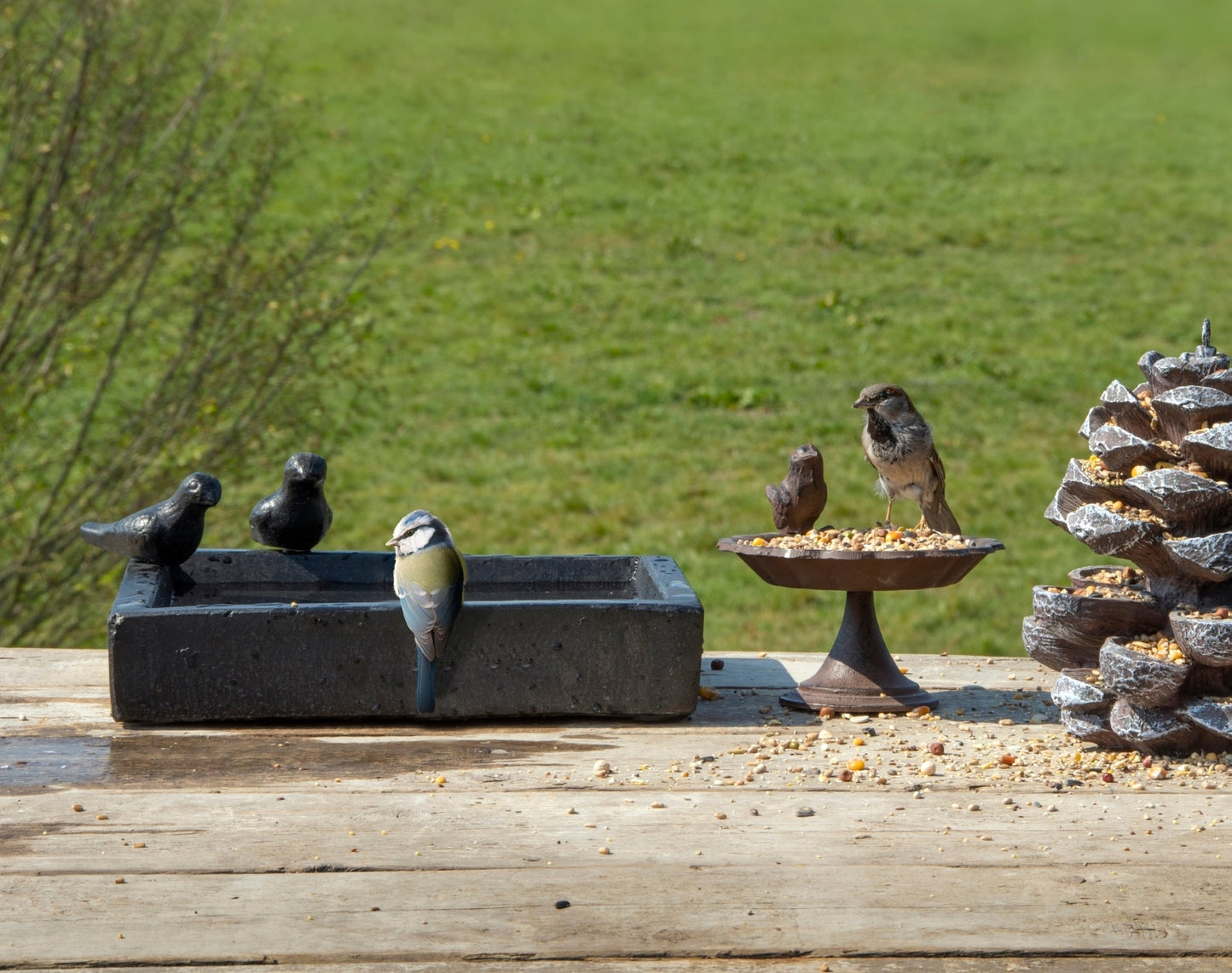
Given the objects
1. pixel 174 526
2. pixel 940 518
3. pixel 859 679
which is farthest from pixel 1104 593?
pixel 174 526

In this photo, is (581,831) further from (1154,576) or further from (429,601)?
(1154,576)

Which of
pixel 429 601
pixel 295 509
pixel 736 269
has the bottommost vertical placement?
pixel 429 601

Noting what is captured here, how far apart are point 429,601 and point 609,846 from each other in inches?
28.3

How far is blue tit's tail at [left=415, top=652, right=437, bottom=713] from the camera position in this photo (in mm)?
2760

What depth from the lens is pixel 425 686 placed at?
2.77 m

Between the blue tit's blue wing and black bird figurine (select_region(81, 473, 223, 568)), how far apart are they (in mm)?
667

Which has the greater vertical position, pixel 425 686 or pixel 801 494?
pixel 801 494

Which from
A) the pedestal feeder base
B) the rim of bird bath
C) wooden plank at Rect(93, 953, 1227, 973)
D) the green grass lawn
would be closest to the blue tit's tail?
the rim of bird bath

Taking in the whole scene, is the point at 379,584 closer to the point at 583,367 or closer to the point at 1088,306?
the point at 583,367

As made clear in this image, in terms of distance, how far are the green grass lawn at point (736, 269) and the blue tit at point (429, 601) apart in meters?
2.98

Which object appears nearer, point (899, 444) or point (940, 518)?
point (899, 444)

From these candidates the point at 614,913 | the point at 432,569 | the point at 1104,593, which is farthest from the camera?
the point at 432,569

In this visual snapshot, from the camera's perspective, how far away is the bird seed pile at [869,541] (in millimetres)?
2924

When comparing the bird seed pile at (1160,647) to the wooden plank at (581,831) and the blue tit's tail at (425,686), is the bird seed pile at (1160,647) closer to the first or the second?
the wooden plank at (581,831)
